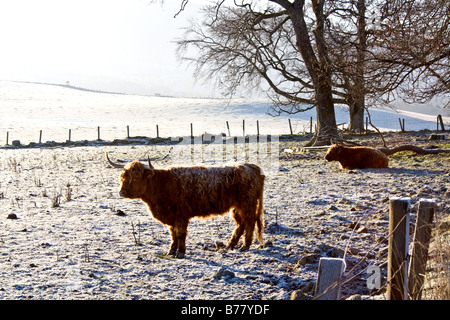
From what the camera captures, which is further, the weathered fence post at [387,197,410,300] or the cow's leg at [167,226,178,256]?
the cow's leg at [167,226,178,256]

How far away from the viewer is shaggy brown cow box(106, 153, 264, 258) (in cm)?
670

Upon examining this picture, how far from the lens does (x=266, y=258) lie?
617 centimetres

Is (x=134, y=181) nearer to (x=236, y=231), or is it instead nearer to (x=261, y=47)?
(x=236, y=231)

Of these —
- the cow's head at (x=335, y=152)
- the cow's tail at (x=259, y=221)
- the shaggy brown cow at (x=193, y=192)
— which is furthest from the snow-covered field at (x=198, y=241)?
the cow's head at (x=335, y=152)

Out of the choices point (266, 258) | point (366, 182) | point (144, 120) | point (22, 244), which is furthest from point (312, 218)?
point (144, 120)

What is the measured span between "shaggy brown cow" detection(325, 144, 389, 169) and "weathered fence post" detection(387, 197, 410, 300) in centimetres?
967

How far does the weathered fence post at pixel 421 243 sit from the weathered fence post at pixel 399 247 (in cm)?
19

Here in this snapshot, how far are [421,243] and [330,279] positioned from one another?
105 centimetres

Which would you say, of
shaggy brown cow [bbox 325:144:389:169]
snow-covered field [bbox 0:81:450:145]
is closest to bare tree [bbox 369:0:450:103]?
shaggy brown cow [bbox 325:144:389:169]

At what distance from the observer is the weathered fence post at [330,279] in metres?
3.01

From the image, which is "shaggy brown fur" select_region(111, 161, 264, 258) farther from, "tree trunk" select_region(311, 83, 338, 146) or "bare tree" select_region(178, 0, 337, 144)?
"tree trunk" select_region(311, 83, 338, 146)

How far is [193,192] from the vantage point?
6.79 metres

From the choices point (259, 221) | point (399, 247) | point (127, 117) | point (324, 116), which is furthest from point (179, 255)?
point (127, 117)

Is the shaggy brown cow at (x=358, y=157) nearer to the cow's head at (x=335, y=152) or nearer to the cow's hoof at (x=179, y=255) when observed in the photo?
the cow's head at (x=335, y=152)
